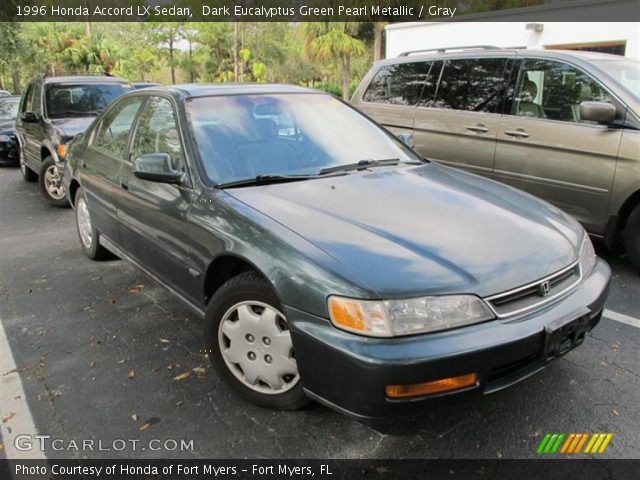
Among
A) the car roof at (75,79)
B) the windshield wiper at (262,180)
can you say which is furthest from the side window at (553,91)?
the car roof at (75,79)

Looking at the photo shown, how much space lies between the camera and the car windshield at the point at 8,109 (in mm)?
12077

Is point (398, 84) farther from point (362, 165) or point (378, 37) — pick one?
point (378, 37)

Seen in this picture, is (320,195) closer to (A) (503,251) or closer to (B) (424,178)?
(B) (424,178)

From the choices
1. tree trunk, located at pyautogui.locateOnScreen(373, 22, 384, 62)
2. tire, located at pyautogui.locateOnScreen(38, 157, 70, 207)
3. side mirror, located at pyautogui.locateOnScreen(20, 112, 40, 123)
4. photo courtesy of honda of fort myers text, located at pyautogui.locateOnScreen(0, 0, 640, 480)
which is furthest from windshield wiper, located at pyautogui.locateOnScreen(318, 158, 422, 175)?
tree trunk, located at pyautogui.locateOnScreen(373, 22, 384, 62)

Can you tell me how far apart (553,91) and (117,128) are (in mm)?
3867

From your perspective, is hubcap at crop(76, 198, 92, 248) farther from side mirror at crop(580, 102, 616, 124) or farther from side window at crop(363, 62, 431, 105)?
side mirror at crop(580, 102, 616, 124)

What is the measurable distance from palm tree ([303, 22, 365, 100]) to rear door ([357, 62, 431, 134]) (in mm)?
19126

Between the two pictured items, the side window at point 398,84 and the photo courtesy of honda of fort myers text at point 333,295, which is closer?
the photo courtesy of honda of fort myers text at point 333,295

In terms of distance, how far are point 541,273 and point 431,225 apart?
1.75ft

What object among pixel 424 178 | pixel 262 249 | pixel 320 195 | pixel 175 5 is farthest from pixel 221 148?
pixel 175 5

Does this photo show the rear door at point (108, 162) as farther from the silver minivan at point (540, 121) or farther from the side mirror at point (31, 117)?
the side mirror at point (31, 117)

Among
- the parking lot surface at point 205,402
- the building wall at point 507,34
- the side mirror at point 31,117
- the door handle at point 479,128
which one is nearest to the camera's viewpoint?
the parking lot surface at point 205,402

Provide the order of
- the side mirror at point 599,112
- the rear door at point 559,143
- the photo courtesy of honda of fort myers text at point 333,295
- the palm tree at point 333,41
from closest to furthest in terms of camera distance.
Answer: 1. the photo courtesy of honda of fort myers text at point 333,295
2. the side mirror at point 599,112
3. the rear door at point 559,143
4. the palm tree at point 333,41

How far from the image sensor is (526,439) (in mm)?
2465
